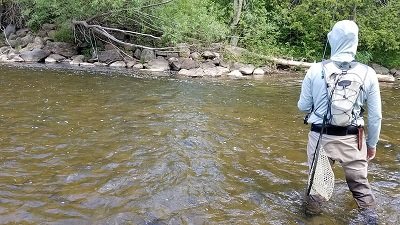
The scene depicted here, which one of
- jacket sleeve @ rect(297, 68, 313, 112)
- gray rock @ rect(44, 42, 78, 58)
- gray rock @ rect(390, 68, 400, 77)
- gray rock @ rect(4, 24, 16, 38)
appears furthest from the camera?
gray rock @ rect(4, 24, 16, 38)

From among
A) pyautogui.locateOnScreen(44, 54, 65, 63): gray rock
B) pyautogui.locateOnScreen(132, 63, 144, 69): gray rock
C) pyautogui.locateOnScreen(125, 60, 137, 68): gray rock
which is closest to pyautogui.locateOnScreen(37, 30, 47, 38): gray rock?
pyautogui.locateOnScreen(44, 54, 65, 63): gray rock

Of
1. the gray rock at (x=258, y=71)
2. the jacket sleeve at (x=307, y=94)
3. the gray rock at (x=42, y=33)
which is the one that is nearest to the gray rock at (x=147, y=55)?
the gray rock at (x=258, y=71)

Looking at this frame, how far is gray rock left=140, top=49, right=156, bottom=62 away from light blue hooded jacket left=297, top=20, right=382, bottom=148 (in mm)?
15710

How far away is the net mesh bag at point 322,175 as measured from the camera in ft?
13.6

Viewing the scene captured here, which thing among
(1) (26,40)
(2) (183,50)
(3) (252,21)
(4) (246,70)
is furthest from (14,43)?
(3) (252,21)

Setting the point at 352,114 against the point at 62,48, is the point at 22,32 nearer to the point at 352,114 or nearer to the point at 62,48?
the point at 62,48

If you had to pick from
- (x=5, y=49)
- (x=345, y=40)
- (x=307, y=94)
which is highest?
(x=345, y=40)

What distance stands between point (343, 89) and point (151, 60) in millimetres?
15961

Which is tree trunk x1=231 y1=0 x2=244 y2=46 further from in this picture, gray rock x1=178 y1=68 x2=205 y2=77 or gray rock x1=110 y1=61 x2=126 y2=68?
gray rock x1=110 y1=61 x2=126 y2=68

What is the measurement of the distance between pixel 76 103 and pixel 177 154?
4.56 m

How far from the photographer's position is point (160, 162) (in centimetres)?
614

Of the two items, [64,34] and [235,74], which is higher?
[64,34]

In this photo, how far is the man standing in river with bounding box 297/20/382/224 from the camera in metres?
4.03

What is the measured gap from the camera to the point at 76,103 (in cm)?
1019
